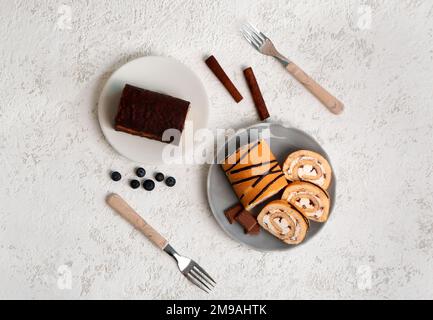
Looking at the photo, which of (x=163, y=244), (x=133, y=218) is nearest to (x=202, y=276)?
(x=163, y=244)

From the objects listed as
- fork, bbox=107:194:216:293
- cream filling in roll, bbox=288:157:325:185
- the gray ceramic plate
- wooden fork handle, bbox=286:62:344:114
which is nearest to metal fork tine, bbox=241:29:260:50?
wooden fork handle, bbox=286:62:344:114

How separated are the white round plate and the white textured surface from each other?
64 millimetres

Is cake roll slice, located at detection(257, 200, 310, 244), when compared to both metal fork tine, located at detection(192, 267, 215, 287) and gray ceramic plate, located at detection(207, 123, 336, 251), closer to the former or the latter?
gray ceramic plate, located at detection(207, 123, 336, 251)

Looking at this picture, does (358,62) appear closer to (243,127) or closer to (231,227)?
(243,127)

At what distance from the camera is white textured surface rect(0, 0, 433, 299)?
141cm

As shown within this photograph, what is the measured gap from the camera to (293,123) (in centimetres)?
148

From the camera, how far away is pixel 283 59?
1443mm

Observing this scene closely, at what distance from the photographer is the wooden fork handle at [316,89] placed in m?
1.44

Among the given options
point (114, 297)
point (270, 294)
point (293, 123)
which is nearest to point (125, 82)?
point (293, 123)

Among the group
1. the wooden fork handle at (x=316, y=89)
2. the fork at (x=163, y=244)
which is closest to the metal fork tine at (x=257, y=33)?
the wooden fork handle at (x=316, y=89)

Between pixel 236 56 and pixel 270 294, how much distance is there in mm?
726

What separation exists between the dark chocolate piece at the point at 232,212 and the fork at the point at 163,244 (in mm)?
176

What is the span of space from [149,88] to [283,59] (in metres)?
0.40

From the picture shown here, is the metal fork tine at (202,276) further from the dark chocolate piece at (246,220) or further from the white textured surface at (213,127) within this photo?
the dark chocolate piece at (246,220)
